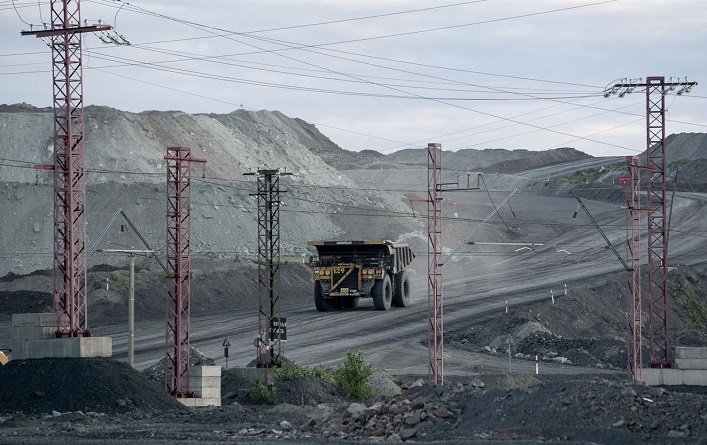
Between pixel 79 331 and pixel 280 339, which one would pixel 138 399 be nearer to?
pixel 79 331

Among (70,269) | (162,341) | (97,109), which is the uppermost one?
(97,109)

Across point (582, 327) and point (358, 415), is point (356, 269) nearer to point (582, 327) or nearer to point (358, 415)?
point (582, 327)

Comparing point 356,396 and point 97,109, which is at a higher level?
point 97,109

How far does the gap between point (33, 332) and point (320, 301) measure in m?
24.5

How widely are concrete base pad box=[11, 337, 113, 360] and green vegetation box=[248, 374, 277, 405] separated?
4.59 metres

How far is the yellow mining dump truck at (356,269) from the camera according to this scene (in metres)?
54.6

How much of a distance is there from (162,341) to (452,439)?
31.1 metres

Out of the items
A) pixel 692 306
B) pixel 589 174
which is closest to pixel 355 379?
pixel 692 306

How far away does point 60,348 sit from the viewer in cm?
3353

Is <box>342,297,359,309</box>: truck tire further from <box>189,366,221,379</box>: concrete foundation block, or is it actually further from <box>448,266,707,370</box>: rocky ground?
<box>189,366,221,379</box>: concrete foundation block

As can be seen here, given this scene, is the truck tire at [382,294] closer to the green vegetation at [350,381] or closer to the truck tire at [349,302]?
the truck tire at [349,302]

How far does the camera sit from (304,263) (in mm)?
75062

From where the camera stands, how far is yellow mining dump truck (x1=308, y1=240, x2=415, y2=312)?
179ft

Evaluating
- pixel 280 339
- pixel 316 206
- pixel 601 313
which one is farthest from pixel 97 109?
pixel 280 339
